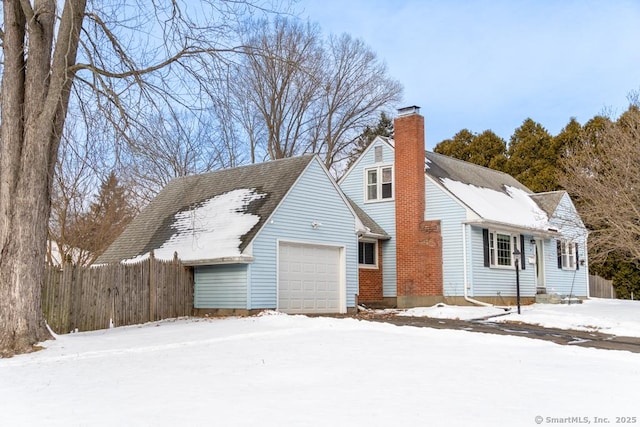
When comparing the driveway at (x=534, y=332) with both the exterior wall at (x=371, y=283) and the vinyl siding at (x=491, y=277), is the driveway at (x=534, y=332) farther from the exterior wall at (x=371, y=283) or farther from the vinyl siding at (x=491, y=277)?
the exterior wall at (x=371, y=283)

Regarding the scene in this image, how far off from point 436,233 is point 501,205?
3968 millimetres

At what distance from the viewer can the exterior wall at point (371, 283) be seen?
23.7m

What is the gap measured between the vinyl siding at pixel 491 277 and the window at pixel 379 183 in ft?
12.8

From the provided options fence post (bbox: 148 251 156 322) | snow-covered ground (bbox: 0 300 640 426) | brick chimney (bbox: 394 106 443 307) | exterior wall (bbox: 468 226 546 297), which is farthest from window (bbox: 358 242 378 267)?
snow-covered ground (bbox: 0 300 640 426)

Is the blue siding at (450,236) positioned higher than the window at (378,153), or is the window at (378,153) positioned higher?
the window at (378,153)

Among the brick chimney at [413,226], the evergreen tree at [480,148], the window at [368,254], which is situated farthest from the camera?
the evergreen tree at [480,148]

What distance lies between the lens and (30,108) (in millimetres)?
11914

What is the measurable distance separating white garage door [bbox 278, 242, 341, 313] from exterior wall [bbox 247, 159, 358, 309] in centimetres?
31

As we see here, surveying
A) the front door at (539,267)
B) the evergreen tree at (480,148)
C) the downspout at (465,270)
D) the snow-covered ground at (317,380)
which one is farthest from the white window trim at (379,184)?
the evergreen tree at (480,148)

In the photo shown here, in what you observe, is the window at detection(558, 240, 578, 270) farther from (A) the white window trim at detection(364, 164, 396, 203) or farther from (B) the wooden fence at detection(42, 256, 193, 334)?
(B) the wooden fence at detection(42, 256, 193, 334)

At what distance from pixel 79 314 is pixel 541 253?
18.7 metres

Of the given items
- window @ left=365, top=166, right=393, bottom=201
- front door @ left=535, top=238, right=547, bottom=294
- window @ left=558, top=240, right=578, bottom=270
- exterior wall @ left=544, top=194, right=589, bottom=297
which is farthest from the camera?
window @ left=558, top=240, right=578, bottom=270

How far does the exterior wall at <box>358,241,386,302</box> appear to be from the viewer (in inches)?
933

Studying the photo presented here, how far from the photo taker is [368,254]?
24312 mm
